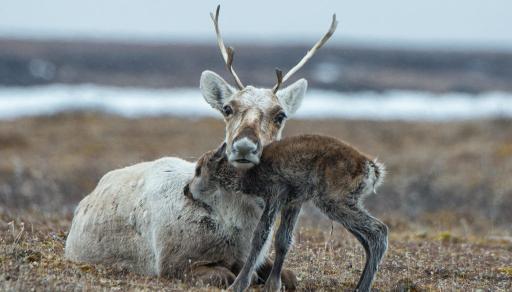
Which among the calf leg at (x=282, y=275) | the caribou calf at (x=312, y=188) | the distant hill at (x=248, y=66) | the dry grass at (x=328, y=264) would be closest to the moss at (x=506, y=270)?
the dry grass at (x=328, y=264)

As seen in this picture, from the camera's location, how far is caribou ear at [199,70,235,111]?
979 cm

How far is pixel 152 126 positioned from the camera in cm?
3144

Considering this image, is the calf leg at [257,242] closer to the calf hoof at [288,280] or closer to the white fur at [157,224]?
the white fur at [157,224]

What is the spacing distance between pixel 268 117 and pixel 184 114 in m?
27.5

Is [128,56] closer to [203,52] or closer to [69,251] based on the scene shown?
[203,52]

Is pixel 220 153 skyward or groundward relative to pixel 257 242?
skyward

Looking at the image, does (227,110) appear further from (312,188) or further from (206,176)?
(312,188)

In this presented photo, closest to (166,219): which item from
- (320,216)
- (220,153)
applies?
(220,153)

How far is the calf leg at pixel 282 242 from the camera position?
26.8 ft

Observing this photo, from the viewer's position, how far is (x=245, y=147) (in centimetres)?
779

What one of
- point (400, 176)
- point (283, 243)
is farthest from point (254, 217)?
point (400, 176)

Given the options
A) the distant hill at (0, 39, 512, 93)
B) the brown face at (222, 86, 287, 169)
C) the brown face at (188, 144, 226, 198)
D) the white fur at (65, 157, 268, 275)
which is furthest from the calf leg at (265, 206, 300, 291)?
the distant hill at (0, 39, 512, 93)

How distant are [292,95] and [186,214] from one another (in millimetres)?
2238

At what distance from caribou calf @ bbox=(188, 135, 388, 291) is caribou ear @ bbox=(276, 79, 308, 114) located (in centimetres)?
158
